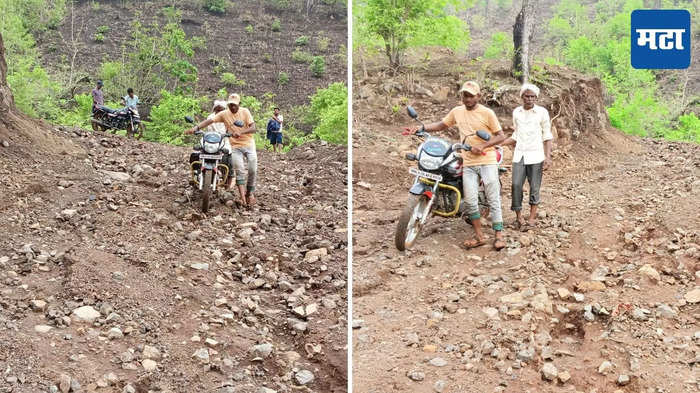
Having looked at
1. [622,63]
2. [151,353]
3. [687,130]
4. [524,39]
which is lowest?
[151,353]

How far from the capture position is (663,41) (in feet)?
8.15

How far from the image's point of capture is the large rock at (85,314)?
2.83 meters

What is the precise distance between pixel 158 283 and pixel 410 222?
4.08 feet

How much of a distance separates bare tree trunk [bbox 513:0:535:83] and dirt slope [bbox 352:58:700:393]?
36.3 inches

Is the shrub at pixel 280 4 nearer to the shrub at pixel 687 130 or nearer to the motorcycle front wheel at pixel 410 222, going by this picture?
the shrub at pixel 687 130

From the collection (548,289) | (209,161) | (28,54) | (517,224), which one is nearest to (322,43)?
(28,54)

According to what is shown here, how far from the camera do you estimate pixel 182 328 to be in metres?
2.94

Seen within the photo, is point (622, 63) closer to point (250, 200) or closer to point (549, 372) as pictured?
point (549, 372)

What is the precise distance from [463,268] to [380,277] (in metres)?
0.35

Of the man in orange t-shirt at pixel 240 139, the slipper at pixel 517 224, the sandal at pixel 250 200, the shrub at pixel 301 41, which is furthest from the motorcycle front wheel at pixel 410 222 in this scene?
the shrub at pixel 301 41

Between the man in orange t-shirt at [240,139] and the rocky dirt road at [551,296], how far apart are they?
1410 mm

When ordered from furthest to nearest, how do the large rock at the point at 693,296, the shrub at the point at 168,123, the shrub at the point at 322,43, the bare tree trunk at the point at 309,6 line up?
the bare tree trunk at the point at 309,6 < the shrub at the point at 322,43 < the shrub at the point at 168,123 < the large rock at the point at 693,296

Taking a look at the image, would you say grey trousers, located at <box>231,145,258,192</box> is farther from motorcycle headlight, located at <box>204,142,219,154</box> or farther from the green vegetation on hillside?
the green vegetation on hillside

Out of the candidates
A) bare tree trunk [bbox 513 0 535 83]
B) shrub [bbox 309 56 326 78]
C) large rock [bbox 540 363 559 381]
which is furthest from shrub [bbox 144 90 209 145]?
large rock [bbox 540 363 559 381]
